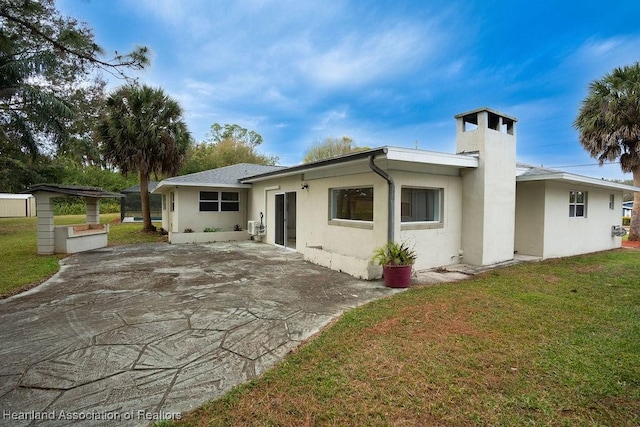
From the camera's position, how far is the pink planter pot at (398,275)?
6309 mm

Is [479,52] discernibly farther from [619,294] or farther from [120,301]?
[120,301]

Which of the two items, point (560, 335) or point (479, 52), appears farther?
point (479, 52)

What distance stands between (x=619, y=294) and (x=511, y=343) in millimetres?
3879

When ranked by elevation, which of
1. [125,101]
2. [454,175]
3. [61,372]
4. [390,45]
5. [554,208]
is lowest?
[61,372]

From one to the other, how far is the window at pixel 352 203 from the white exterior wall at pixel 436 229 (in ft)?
2.76

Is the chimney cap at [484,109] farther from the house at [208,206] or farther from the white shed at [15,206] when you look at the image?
the white shed at [15,206]

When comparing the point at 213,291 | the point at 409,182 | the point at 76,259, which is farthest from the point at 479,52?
the point at 76,259

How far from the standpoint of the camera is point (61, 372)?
304 cm

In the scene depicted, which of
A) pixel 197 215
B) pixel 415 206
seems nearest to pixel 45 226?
pixel 197 215

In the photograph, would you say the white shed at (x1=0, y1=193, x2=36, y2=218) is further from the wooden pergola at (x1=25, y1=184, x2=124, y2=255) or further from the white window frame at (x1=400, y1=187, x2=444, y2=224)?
the white window frame at (x1=400, y1=187, x2=444, y2=224)

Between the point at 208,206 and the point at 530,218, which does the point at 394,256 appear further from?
the point at 208,206

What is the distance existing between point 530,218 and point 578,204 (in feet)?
8.82

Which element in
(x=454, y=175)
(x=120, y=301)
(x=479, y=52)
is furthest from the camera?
(x=479, y=52)

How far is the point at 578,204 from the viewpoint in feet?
35.9
